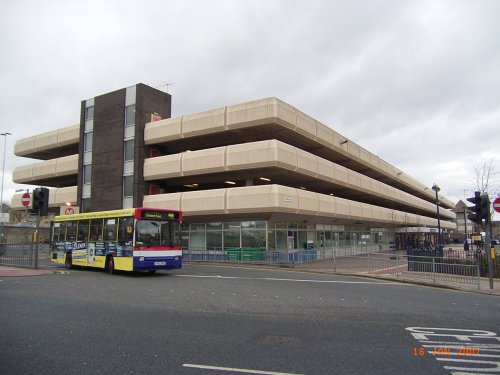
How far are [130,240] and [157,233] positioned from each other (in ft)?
3.91

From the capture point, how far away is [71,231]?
21.8m

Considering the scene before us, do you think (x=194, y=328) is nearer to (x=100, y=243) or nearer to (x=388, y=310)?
(x=388, y=310)

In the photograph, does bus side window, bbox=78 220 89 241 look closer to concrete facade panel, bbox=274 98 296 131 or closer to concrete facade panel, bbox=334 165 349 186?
concrete facade panel, bbox=274 98 296 131

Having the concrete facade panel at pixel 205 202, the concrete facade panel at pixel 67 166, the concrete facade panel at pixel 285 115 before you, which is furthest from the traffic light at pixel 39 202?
the concrete facade panel at pixel 67 166

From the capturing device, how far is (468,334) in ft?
25.4

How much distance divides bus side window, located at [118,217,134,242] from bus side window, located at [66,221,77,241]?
4.77m

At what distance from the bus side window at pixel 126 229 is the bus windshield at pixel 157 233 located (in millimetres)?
265

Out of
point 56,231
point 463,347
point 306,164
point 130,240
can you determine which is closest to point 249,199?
point 306,164

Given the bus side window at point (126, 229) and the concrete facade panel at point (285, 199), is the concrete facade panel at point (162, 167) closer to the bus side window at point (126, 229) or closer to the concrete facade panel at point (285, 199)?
the concrete facade panel at point (285, 199)

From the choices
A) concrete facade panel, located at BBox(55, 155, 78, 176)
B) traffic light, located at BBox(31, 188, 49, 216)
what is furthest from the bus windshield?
concrete facade panel, located at BBox(55, 155, 78, 176)

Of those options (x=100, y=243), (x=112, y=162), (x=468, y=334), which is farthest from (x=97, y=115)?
(x=468, y=334)

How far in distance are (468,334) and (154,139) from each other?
29902mm

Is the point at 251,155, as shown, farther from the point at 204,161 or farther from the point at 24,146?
the point at 24,146

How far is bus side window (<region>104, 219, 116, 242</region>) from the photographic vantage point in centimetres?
1848
